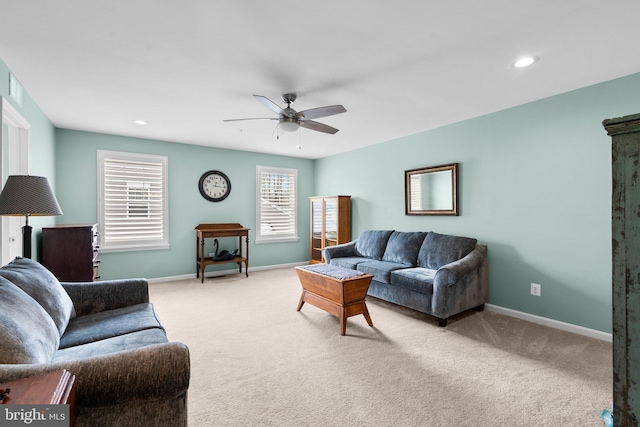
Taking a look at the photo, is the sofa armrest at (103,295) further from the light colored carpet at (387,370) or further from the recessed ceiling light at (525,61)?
the recessed ceiling light at (525,61)

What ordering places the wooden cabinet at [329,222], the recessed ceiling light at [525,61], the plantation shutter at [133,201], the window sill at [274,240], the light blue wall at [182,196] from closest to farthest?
1. the recessed ceiling light at [525,61]
2. the light blue wall at [182,196]
3. the plantation shutter at [133,201]
4. the wooden cabinet at [329,222]
5. the window sill at [274,240]

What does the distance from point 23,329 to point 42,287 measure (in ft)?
2.01

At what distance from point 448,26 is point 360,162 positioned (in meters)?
3.73

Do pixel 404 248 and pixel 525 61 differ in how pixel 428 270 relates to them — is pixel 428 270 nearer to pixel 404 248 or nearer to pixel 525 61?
pixel 404 248

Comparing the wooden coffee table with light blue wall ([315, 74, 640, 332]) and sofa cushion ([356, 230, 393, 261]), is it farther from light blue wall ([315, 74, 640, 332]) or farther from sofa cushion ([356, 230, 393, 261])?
light blue wall ([315, 74, 640, 332])

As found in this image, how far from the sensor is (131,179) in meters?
4.90

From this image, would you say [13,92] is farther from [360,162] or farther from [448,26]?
[360,162]

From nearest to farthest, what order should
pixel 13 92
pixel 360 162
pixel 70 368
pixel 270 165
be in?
1. pixel 70 368
2. pixel 13 92
3. pixel 360 162
4. pixel 270 165

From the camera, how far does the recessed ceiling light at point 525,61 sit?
237 centimetres

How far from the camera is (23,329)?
1.34 m

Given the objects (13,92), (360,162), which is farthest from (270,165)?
(13,92)

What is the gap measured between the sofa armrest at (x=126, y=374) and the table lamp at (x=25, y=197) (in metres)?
1.64

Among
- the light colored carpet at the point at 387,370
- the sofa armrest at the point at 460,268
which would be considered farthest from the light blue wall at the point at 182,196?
the sofa armrest at the point at 460,268

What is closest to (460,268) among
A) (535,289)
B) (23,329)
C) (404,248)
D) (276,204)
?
(535,289)
